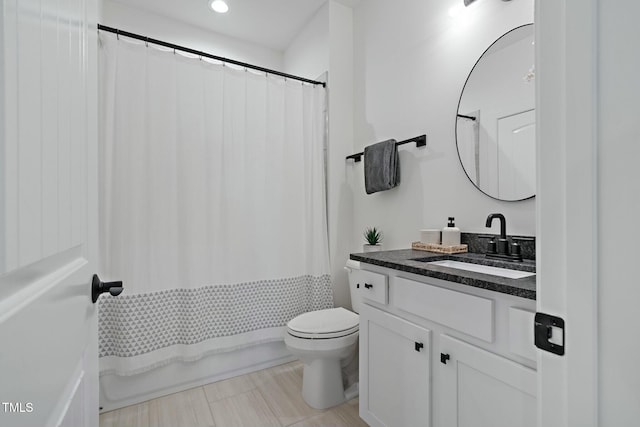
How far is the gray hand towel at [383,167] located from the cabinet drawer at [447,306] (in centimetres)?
84

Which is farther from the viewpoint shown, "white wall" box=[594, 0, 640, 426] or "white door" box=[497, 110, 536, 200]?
"white door" box=[497, 110, 536, 200]

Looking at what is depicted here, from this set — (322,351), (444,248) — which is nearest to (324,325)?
(322,351)

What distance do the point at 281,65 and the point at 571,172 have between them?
3.20 metres

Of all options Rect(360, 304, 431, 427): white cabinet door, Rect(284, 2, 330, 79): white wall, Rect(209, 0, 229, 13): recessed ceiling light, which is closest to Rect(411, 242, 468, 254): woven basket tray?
Rect(360, 304, 431, 427): white cabinet door

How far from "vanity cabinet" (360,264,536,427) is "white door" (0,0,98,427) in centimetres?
104

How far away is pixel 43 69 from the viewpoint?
0.38 m

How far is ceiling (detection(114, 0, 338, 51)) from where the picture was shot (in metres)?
2.40

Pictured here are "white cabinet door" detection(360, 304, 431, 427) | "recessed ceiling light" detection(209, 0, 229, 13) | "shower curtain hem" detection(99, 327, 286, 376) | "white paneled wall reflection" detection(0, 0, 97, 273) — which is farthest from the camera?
"recessed ceiling light" detection(209, 0, 229, 13)

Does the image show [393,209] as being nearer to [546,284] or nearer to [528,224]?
[528,224]

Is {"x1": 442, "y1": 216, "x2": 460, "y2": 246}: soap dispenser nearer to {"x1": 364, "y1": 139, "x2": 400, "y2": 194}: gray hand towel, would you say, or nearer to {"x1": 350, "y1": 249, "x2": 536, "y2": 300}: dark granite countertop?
{"x1": 350, "y1": 249, "x2": 536, "y2": 300}: dark granite countertop

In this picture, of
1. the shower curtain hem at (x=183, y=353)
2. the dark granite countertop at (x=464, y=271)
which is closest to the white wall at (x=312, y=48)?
the dark granite countertop at (x=464, y=271)

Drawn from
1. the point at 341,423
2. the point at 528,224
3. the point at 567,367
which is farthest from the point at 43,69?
the point at 341,423

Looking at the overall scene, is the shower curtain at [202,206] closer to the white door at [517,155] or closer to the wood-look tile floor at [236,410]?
the wood-look tile floor at [236,410]

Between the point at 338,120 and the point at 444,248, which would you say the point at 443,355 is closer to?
the point at 444,248
